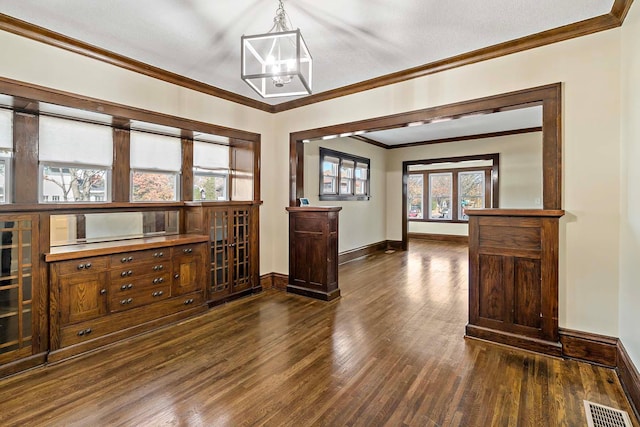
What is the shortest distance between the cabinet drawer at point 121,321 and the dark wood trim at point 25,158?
4.06 feet

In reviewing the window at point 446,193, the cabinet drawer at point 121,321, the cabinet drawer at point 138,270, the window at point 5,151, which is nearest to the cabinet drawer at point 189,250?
the cabinet drawer at point 138,270

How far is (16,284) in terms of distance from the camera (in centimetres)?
256

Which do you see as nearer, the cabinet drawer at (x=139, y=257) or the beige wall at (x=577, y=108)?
the beige wall at (x=577, y=108)

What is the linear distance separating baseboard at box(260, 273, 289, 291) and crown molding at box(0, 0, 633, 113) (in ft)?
8.41

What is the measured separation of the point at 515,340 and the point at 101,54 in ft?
15.4

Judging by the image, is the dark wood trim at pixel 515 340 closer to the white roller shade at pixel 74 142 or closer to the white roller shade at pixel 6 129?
the white roller shade at pixel 74 142

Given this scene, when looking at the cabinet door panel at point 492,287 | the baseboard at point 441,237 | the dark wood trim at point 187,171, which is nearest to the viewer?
the cabinet door panel at point 492,287

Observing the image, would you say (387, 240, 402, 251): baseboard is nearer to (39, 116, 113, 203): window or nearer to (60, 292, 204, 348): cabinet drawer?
(60, 292, 204, 348): cabinet drawer

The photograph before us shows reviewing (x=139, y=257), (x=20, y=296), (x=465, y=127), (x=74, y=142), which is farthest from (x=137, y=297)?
(x=465, y=127)

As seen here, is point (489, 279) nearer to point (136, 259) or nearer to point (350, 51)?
point (350, 51)

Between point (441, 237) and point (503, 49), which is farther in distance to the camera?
point (441, 237)

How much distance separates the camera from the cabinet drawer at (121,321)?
9.09 feet

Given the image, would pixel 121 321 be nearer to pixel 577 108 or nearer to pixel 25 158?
pixel 25 158

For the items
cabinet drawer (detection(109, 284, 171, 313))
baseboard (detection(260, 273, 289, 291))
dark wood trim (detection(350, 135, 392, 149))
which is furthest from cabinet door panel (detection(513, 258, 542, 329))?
dark wood trim (detection(350, 135, 392, 149))
